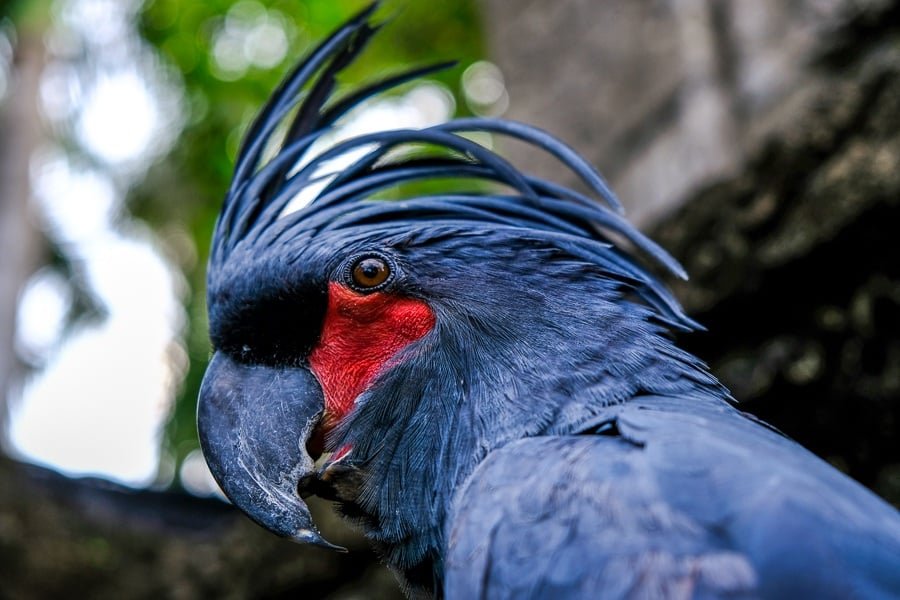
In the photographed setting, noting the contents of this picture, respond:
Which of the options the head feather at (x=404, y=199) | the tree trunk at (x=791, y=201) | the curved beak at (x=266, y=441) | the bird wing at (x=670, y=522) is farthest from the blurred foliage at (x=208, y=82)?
the bird wing at (x=670, y=522)

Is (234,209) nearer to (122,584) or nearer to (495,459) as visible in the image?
(495,459)

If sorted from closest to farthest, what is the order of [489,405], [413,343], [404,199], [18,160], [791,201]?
1. [489,405]
2. [413,343]
3. [404,199]
4. [791,201]
5. [18,160]

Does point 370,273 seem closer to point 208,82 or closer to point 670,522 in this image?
point 670,522

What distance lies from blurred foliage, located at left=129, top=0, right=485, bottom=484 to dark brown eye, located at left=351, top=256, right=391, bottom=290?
28.8 feet

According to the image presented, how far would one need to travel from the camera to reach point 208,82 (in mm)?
14820

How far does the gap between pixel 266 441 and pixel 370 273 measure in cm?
55

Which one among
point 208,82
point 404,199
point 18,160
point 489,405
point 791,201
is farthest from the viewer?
point 18,160

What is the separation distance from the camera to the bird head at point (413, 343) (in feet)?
Result: 8.84

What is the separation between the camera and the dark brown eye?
113 inches

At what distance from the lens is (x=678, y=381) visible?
271 cm

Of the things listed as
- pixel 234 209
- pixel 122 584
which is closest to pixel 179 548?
pixel 122 584

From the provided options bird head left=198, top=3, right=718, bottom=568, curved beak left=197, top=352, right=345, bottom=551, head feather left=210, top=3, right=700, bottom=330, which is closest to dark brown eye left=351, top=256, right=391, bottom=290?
bird head left=198, top=3, right=718, bottom=568

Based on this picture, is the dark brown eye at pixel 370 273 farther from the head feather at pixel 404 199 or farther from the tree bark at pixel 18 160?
the tree bark at pixel 18 160

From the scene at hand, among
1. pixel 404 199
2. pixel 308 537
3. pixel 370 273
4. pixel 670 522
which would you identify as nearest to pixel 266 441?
pixel 308 537
